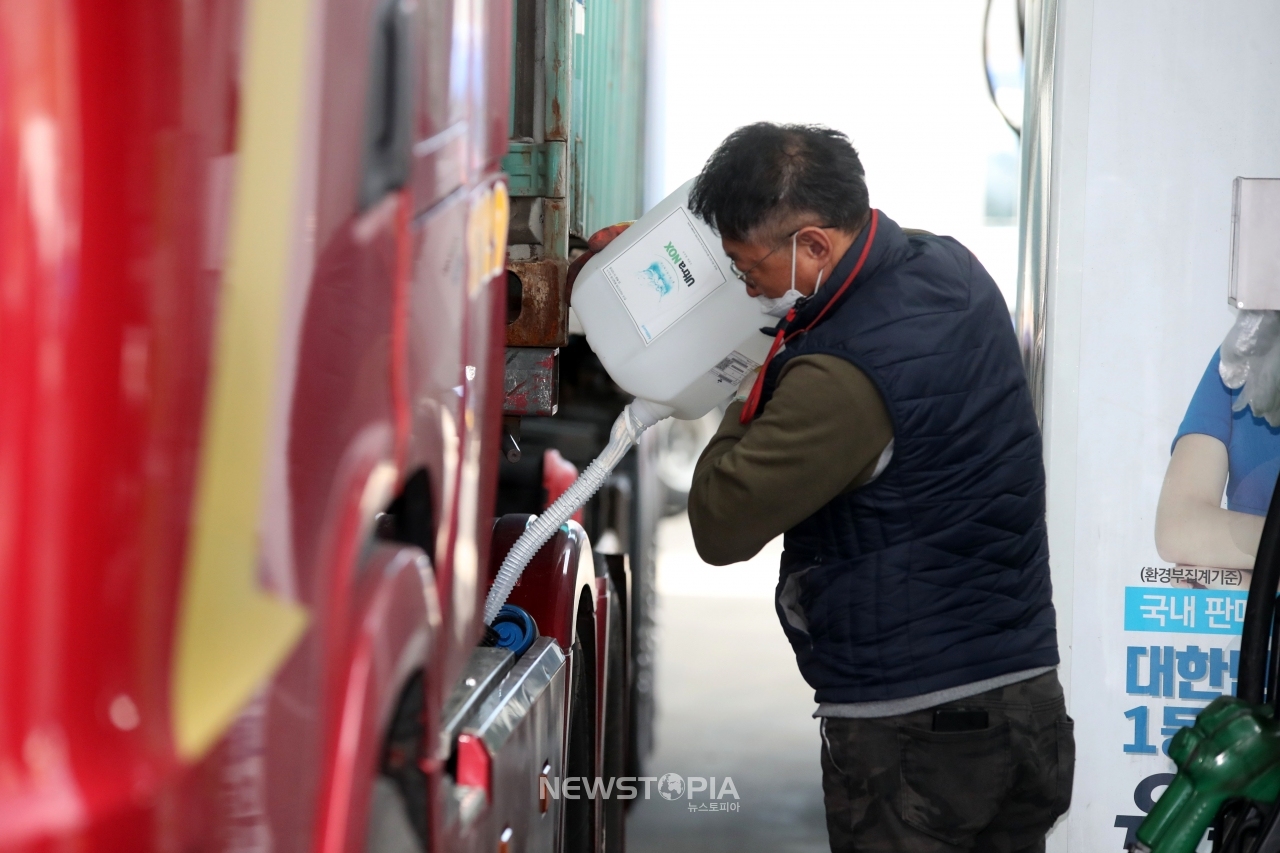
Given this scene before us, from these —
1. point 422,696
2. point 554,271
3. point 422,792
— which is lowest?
point 422,792

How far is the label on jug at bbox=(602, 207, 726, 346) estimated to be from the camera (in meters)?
2.68

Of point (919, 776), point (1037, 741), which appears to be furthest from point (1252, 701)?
point (919, 776)

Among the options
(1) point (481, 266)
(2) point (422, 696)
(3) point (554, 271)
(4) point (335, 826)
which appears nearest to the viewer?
(4) point (335, 826)

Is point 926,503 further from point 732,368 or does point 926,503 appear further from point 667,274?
point 667,274

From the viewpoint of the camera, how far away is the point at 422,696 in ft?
5.28

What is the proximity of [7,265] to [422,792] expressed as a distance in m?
0.97

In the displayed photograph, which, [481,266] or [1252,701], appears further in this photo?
[1252,701]

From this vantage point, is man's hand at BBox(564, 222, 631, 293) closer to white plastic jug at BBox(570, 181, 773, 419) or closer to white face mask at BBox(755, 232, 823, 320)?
white plastic jug at BBox(570, 181, 773, 419)

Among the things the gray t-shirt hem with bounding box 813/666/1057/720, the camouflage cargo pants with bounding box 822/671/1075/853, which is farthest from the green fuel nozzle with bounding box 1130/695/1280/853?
the gray t-shirt hem with bounding box 813/666/1057/720

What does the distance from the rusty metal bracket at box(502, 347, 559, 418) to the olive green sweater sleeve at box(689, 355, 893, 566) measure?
2.57 ft

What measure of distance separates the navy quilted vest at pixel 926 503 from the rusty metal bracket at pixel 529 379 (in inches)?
28.3

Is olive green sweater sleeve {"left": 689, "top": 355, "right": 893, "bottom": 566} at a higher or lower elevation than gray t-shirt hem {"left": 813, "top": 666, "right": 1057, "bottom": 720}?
higher

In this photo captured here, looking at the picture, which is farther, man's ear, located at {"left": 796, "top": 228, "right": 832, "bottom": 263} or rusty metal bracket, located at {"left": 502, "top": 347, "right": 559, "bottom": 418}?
rusty metal bracket, located at {"left": 502, "top": 347, "right": 559, "bottom": 418}

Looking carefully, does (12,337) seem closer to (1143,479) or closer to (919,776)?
(919,776)
